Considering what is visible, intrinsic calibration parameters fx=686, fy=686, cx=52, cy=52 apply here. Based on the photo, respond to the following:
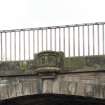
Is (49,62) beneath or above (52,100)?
above

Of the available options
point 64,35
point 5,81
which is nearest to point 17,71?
point 5,81

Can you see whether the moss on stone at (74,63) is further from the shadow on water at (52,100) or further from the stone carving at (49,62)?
the shadow on water at (52,100)

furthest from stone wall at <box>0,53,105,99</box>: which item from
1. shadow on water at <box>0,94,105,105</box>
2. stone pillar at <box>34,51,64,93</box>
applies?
shadow on water at <box>0,94,105,105</box>

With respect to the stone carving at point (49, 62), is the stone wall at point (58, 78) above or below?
below

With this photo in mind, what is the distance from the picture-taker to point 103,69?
15.5 metres

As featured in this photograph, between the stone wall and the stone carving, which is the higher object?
the stone carving

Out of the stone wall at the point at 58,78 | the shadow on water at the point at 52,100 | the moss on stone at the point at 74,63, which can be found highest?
the moss on stone at the point at 74,63

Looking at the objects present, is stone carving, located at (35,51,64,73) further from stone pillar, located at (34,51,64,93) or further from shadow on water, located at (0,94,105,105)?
shadow on water, located at (0,94,105,105)

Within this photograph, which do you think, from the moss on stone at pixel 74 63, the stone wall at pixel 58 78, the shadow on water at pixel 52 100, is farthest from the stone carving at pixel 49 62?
the shadow on water at pixel 52 100

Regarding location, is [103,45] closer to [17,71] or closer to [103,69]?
[103,69]

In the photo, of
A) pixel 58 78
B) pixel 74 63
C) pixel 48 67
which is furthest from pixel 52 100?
pixel 74 63

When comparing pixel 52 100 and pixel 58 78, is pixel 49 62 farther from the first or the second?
pixel 52 100

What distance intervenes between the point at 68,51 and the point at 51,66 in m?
0.63

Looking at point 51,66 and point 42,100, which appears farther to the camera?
point 42,100
